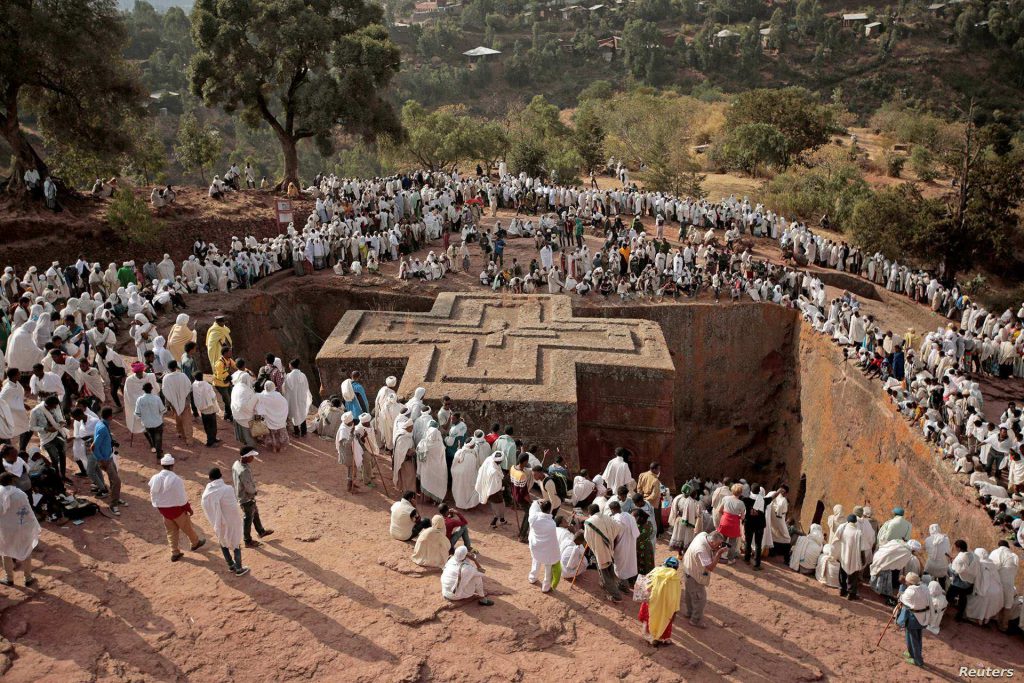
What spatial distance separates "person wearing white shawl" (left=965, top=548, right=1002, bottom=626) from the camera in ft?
30.7

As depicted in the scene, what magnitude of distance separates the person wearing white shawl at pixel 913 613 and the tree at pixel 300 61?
2260 centimetres

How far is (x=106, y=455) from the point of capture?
947 cm

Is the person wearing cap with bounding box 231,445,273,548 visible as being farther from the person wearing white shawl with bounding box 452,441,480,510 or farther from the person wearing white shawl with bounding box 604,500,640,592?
the person wearing white shawl with bounding box 604,500,640,592

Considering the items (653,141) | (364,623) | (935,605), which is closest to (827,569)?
(935,605)

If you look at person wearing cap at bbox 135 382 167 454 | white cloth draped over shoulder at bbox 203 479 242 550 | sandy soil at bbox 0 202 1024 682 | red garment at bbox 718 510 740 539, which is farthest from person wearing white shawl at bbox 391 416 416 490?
red garment at bbox 718 510 740 539

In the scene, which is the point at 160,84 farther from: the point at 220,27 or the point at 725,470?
the point at 725,470

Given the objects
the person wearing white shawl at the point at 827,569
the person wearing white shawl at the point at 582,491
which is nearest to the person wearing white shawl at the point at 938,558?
the person wearing white shawl at the point at 827,569

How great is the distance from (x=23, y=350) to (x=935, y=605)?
1355 centimetres

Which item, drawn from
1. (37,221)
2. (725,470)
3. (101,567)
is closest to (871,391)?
(725,470)

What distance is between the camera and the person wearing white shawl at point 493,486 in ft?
34.3

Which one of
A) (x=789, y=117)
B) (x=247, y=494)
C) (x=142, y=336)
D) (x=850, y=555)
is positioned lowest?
(x=850, y=555)

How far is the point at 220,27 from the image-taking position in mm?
24984

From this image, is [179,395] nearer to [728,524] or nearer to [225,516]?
[225,516]

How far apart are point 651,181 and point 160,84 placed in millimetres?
50361
